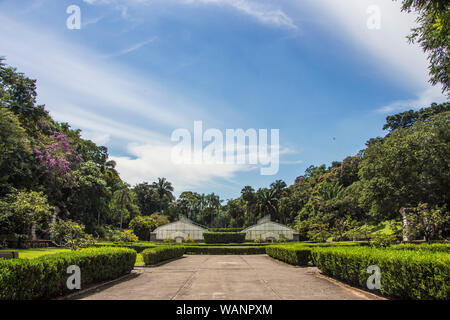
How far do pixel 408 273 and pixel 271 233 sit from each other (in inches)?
1686

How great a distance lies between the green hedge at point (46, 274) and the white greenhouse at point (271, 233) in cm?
3883

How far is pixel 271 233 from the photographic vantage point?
4866 cm

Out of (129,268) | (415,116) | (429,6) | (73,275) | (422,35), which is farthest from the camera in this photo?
(415,116)

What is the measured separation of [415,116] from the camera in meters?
66.0

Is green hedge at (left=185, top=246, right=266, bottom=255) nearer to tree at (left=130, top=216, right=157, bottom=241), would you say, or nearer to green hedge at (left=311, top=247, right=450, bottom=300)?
tree at (left=130, top=216, right=157, bottom=241)

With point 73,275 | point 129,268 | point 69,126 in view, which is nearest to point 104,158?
point 69,126

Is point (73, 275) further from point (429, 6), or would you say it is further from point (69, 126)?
point (69, 126)

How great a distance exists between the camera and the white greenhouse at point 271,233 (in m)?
48.3

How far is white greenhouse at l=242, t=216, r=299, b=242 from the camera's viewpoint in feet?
159

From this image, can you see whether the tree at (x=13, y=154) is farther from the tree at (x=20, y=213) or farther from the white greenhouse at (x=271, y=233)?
the white greenhouse at (x=271, y=233)

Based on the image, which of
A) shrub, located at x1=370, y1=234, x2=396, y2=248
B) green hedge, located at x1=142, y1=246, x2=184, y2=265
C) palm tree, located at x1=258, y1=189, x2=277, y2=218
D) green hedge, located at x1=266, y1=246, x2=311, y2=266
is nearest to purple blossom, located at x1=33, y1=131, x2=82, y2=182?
green hedge, located at x1=142, y1=246, x2=184, y2=265

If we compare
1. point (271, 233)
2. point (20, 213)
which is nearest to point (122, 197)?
point (271, 233)

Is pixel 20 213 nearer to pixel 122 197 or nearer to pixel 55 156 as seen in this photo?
pixel 55 156
